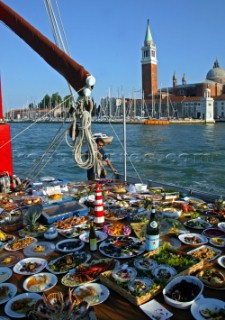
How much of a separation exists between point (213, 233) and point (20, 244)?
2.56 m

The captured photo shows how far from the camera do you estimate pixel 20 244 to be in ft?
12.4

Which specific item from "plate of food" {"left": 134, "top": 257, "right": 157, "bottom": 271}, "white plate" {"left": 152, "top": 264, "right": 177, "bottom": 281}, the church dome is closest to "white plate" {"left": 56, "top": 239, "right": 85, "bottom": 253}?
"plate of food" {"left": 134, "top": 257, "right": 157, "bottom": 271}

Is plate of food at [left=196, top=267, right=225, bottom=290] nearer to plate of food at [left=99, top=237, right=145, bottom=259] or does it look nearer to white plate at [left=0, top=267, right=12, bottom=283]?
plate of food at [left=99, top=237, right=145, bottom=259]

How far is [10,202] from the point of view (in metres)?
5.67

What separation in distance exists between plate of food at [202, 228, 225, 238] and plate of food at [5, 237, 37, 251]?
2302 millimetres

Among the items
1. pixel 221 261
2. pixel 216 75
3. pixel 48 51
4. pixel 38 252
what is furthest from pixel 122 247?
pixel 216 75

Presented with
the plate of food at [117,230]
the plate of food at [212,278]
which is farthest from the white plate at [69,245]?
the plate of food at [212,278]

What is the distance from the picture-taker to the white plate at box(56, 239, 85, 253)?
141 inches

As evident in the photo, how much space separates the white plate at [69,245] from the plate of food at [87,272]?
1.53 feet

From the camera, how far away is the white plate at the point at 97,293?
2609 mm

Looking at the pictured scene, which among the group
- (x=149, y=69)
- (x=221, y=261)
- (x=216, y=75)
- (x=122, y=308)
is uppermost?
(x=149, y=69)

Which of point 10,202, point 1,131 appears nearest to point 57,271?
point 10,202

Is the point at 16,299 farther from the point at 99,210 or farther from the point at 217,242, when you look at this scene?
the point at 217,242

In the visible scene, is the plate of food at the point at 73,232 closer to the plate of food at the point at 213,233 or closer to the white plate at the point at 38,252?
the white plate at the point at 38,252
